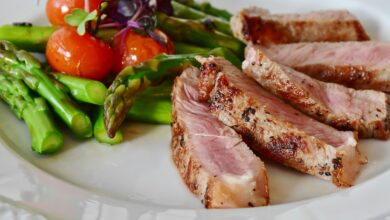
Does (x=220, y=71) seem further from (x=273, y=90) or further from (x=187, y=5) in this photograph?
(x=187, y=5)

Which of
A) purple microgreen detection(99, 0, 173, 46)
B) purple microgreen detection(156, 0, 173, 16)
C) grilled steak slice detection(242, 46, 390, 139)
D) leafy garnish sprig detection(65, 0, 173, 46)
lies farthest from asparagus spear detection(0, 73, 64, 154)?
purple microgreen detection(156, 0, 173, 16)

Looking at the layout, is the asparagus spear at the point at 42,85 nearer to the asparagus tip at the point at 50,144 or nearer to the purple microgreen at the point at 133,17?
the asparagus tip at the point at 50,144

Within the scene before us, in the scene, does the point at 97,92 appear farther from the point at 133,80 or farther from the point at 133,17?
the point at 133,17

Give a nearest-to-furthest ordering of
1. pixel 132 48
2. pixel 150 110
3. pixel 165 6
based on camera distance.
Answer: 1. pixel 150 110
2. pixel 132 48
3. pixel 165 6

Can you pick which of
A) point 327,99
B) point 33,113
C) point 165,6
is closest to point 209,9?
point 165,6

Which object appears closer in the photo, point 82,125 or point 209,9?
point 82,125

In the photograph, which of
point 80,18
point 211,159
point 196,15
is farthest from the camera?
point 196,15

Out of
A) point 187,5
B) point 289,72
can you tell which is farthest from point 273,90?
point 187,5
